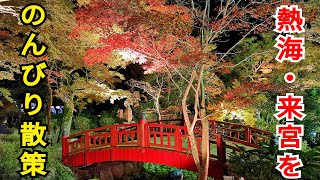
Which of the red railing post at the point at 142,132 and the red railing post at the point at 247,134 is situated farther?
the red railing post at the point at 142,132

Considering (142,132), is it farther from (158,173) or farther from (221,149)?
(158,173)

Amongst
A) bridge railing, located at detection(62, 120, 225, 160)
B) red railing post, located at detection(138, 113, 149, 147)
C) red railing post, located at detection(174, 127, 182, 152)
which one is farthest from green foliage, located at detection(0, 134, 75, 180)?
red railing post, located at detection(174, 127, 182, 152)

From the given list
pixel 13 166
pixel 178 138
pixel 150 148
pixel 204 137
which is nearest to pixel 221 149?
pixel 204 137

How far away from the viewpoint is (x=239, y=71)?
14570mm

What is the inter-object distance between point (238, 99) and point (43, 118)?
12172mm

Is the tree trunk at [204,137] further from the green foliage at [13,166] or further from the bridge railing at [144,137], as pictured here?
the green foliage at [13,166]

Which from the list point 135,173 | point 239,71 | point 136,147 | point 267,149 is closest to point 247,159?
point 267,149

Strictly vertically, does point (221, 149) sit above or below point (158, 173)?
above

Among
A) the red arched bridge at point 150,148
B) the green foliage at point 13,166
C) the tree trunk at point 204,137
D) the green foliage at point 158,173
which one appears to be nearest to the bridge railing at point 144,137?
the red arched bridge at point 150,148

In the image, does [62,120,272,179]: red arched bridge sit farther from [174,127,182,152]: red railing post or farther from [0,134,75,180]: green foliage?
[0,134,75,180]: green foliage

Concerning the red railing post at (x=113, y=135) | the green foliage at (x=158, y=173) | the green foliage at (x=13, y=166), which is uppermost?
the red railing post at (x=113, y=135)

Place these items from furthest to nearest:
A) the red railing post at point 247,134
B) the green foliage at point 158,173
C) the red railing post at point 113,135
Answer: the green foliage at point 158,173
the red railing post at point 113,135
the red railing post at point 247,134

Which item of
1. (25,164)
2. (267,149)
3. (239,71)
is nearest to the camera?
(25,164)

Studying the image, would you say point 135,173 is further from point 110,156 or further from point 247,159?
point 247,159
